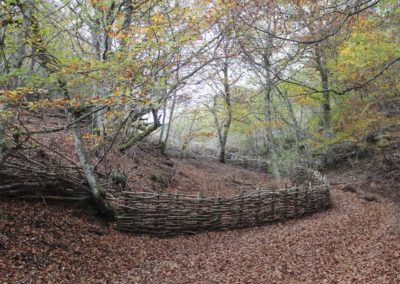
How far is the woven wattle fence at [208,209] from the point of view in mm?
6949

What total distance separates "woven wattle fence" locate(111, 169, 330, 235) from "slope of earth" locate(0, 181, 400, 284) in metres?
0.29

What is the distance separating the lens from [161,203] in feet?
23.6

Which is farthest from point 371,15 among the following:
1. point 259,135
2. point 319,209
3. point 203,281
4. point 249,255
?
point 259,135

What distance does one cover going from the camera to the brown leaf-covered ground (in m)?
4.74

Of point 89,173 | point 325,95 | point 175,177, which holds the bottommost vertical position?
point 175,177

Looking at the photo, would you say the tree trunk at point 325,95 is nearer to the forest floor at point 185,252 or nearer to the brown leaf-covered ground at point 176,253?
the forest floor at point 185,252

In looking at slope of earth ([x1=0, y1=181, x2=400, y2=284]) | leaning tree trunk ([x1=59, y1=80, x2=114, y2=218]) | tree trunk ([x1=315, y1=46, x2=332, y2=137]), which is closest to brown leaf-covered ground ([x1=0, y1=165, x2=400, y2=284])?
slope of earth ([x1=0, y1=181, x2=400, y2=284])

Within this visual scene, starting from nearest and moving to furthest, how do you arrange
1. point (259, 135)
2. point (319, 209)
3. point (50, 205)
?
point (50, 205) → point (319, 209) → point (259, 135)

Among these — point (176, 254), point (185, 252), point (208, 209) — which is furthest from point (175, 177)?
point (176, 254)

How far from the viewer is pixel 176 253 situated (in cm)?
637

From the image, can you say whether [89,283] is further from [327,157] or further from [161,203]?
[327,157]

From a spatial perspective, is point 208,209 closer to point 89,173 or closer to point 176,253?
point 176,253

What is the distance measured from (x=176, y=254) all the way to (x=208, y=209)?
70.5 inches

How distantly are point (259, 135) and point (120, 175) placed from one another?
1972 centimetres
